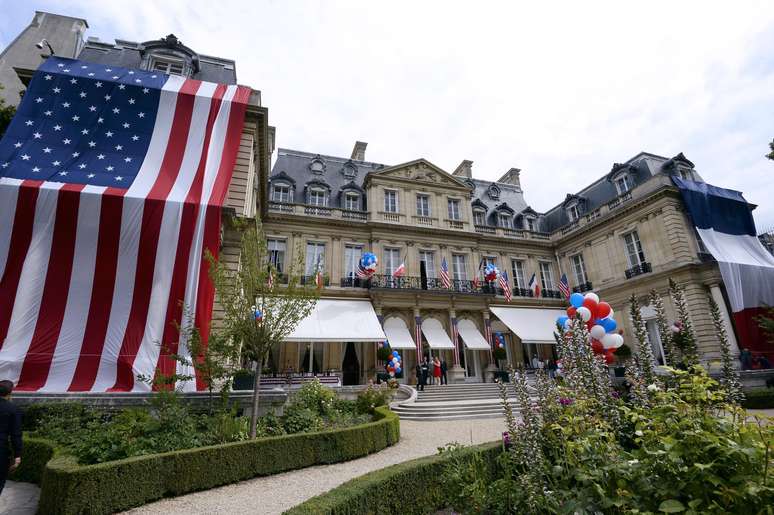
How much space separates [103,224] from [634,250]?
23.3 m

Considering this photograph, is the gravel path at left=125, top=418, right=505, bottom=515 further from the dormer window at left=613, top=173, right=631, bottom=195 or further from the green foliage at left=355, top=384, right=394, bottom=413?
the dormer window at left=613, top=173, right=631, bottom=195

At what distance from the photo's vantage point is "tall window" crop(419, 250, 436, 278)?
67.5 ft

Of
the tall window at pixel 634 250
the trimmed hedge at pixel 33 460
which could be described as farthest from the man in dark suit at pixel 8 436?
the tall window at pixel 634 250

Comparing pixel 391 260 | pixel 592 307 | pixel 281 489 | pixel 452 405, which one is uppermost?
pixel 391 260

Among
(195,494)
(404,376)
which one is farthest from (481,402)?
(195,494)

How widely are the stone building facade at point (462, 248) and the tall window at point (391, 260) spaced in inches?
3.3

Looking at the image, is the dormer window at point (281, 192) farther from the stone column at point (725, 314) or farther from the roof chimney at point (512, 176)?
the stone column at point (725, 314)

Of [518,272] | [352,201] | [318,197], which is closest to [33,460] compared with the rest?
[318,197]

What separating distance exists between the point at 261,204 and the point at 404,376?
1141cm

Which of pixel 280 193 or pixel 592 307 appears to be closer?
pixel 592 307

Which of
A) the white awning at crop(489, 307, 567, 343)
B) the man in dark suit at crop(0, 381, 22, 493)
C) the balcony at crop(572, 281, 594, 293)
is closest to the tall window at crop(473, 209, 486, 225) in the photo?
the white awning at crop(489, 307, 567, 343)

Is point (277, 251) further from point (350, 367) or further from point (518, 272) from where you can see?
point (518, 272)

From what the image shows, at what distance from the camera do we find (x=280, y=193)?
20.3 meters

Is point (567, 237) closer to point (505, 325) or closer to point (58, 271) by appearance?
point (505, 325)
